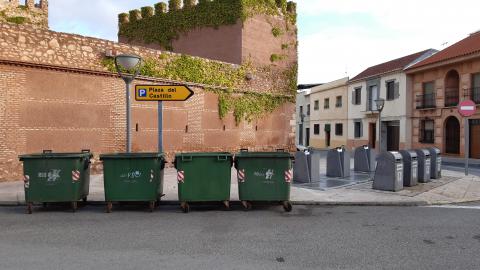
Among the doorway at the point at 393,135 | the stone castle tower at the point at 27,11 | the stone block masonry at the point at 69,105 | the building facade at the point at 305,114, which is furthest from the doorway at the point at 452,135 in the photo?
the stone castle tower at the point at 27,11

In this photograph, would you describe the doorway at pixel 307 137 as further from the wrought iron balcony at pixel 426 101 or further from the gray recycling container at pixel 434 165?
the gray recycling container at pixel 434 165

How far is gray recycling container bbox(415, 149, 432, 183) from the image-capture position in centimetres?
1161

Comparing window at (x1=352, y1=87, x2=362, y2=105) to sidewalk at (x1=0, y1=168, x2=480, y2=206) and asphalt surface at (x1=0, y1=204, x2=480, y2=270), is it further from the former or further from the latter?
asphalt surface at (x1=0, y1=204, x2=480, y2=270)

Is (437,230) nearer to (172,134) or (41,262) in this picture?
(41,262)

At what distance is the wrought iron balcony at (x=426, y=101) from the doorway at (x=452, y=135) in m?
1.59

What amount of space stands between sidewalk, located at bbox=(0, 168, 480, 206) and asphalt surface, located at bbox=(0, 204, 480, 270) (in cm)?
52

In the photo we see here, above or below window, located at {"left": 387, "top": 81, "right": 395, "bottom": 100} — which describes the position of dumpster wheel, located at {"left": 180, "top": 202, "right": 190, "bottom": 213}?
below

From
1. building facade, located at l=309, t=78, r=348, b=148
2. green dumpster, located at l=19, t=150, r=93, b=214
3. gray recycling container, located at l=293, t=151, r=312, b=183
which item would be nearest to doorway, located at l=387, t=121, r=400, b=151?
building facade, located at l=309, t=78, r=348, b=148

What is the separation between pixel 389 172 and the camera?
9922 millimetres

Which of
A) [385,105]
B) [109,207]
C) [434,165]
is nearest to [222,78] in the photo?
[434,165]

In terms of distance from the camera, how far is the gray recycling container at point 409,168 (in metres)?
10.7

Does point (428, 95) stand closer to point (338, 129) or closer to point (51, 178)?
point (338, 129)

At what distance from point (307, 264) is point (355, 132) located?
31.0 meters

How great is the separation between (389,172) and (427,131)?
62.3 feet
